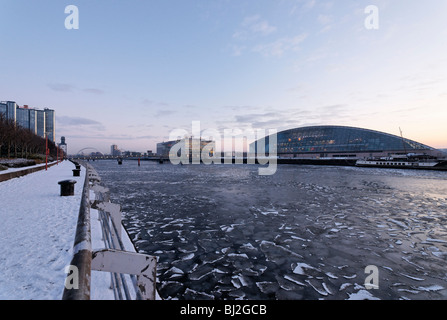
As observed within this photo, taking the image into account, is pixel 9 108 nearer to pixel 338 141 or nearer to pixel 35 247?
pixel 35 247

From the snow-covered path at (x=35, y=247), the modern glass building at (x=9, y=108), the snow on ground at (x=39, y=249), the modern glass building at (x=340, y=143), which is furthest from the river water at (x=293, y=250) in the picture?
the modern glass building at (x=9, y=108)

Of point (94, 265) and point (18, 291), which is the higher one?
point (94, 265)

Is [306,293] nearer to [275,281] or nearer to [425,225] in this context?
[275,281]

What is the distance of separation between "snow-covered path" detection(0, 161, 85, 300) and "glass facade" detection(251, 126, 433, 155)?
114 metres

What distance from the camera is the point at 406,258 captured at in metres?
5.86

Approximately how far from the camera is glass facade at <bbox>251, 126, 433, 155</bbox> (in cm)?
10188

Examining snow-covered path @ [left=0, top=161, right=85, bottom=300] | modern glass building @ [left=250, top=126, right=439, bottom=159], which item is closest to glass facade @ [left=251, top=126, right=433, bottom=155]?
modern glass building @ [left=250, top=126, right=439, bottom=159]

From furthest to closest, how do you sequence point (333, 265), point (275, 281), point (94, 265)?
point (333, 265), point (275, 281), point (94, 265)

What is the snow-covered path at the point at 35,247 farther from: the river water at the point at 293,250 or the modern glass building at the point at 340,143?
the modern glass building at the point at 340,143

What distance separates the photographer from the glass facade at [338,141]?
102 m

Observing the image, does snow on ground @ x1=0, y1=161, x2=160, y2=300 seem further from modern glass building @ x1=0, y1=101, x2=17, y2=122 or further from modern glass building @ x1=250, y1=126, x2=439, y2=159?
modern glass building @ x1=0, y1=101, x2=17, y2=122
